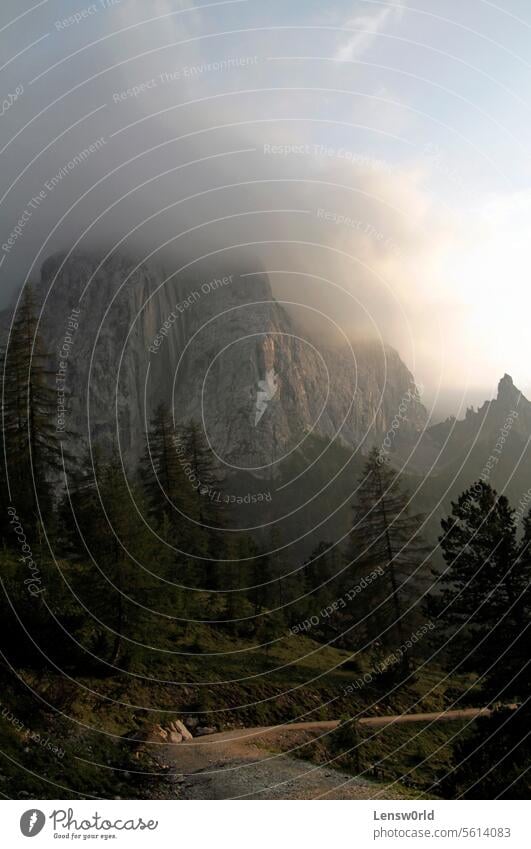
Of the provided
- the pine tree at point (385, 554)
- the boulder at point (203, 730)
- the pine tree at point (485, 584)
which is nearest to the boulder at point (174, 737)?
the boulder at point (203, 730)

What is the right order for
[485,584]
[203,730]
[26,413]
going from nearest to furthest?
[485,584], [203,730], [26,413]

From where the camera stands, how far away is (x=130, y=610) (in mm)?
26797

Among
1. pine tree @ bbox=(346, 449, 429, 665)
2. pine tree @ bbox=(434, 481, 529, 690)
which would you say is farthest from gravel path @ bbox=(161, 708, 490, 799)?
pine tree @ bbox=(346, 449, 429, 665)

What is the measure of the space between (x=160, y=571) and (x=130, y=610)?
267 centimetres

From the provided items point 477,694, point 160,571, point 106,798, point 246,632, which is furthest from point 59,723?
point 246,632

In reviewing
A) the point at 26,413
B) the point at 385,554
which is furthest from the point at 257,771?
the point at 26,413

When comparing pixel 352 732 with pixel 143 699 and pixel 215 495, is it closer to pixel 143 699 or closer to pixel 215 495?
pixel 143 699
